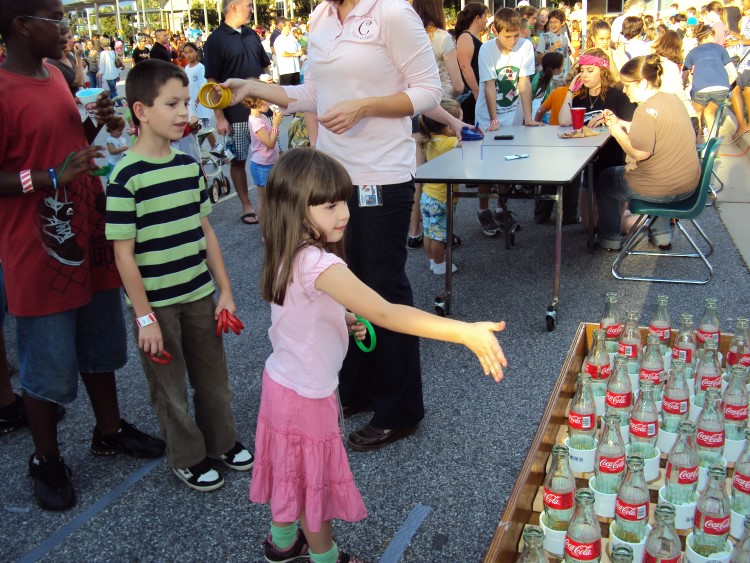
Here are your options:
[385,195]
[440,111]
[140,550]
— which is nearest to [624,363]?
[385,195]

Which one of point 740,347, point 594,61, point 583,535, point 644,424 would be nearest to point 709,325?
point 740,347

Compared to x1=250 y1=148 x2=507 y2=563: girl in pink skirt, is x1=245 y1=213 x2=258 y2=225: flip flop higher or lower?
lower

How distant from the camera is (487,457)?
3.13 metres

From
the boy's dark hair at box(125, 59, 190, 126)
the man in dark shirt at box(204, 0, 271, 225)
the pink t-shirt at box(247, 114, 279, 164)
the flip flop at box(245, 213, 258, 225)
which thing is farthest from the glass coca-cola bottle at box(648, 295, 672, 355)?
the flip flop at box(245, 213, 258, 225)

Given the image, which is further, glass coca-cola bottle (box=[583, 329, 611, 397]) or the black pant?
the black pant

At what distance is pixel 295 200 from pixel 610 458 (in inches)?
48.0

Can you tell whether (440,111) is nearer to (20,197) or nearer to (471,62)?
Answer: (20,197)

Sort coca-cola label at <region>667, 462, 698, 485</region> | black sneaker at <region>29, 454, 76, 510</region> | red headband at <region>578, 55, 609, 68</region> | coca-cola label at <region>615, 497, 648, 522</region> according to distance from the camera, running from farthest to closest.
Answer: red headband at <region>578, 55, 609, 68</region>, black sneaker at <region>29, 454, 76, 510</region>, coca-cola label at <region>667, 462, 698, 485</region>, coca-cola label at <region>615, 497, 648, 522</region>

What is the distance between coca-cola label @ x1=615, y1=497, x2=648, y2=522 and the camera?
1.90m

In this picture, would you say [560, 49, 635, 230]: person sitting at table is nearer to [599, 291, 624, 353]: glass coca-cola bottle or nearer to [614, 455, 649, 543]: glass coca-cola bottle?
[599, 291, 624, 353]: glass coca-cola bottle

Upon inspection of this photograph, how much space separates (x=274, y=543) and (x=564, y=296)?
10.4 ft

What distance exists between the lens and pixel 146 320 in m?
2.60

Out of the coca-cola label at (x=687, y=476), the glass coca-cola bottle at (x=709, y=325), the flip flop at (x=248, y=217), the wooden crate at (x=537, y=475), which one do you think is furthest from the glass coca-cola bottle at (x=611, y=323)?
the flip flop at (x=248, y=217)

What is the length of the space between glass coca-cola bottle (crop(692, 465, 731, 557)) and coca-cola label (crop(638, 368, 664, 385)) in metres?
0.73
